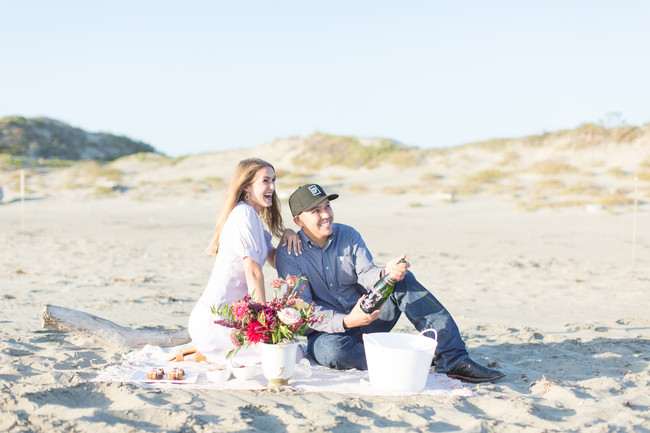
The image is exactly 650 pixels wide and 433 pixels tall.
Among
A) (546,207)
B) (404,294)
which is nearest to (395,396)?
(404,294)

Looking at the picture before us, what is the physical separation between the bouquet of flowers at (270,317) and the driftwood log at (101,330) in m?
1.29

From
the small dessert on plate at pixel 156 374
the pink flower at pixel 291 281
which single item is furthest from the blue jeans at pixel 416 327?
the small dessert on plate at pixel 156 374

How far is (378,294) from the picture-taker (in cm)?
379

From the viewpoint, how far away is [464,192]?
17.6 meters

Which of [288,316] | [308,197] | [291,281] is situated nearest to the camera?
[288,316]

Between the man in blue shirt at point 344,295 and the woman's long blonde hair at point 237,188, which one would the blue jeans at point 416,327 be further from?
the woman's long blonde hair at point 237,188

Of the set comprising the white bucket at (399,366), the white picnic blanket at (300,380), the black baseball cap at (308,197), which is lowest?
the white picnic blanket at (300,380)

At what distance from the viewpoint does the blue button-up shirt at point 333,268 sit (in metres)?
→ 4.25

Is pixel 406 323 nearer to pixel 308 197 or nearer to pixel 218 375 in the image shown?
pixel 308 197

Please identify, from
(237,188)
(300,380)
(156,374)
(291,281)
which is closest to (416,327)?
(300,380)

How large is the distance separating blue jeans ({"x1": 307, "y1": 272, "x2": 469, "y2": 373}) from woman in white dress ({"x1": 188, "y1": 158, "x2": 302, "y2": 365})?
1.67 feet

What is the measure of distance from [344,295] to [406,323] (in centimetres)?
197

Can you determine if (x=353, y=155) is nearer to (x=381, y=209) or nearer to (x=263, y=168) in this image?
(x=381, y=209)

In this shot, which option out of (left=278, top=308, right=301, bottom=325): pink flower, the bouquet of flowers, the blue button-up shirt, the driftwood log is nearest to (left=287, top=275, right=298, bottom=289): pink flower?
the bouquet of flowers
